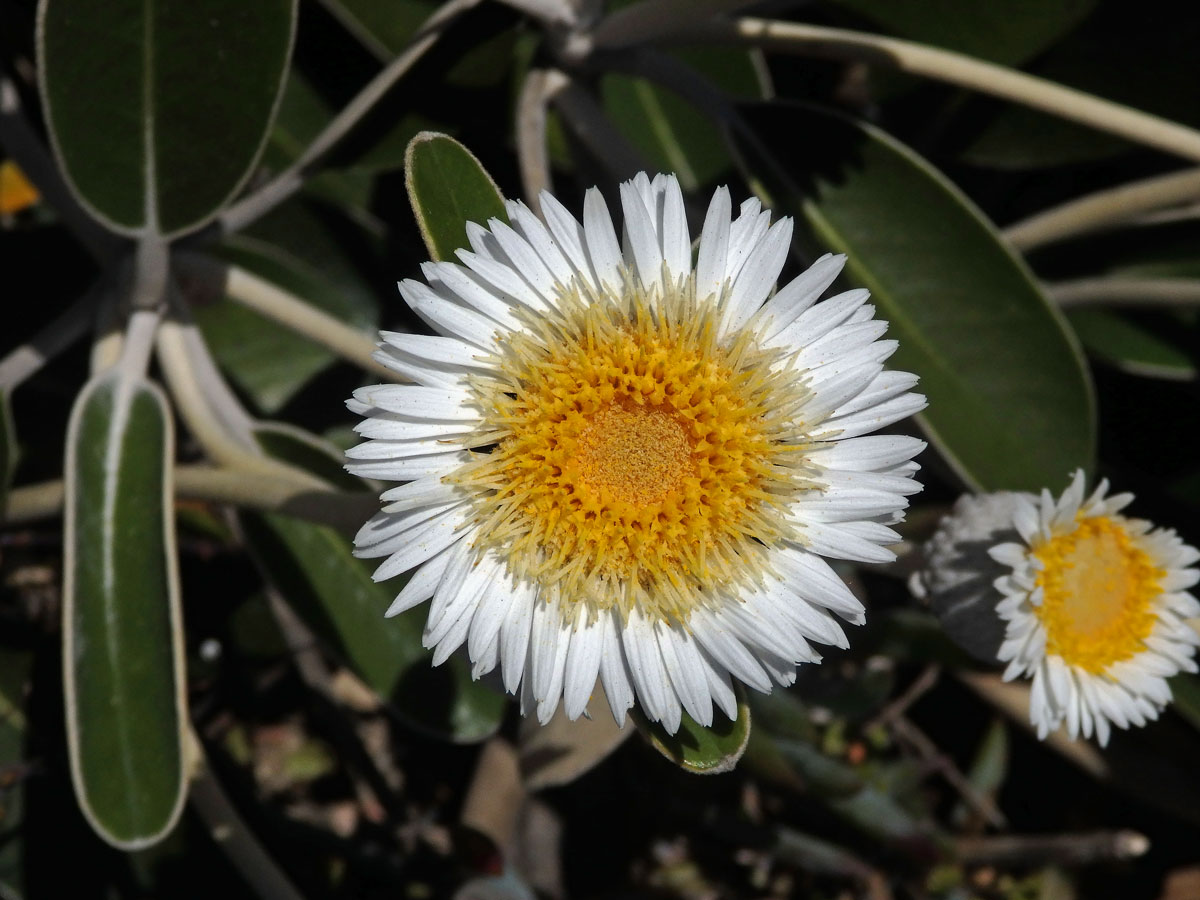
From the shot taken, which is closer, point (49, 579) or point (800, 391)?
point (800, 391)

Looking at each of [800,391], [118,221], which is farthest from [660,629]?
[118,221]

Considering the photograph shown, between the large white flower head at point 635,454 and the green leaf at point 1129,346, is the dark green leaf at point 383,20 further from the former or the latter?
the green leaf at point 1129,346

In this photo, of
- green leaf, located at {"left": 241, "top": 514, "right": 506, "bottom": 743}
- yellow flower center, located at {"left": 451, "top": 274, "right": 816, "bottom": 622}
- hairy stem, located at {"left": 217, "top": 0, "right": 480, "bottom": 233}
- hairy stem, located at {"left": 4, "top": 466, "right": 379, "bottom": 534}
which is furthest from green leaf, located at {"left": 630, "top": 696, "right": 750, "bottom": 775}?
hairy stem, located at {"left": 217, "top": 0, "right": 480, "bottom": 233}

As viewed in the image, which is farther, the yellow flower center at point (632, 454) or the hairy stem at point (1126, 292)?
the hairy stem at point (1126, 292)

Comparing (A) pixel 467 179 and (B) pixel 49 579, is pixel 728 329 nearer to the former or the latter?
(A) pixel 467 179

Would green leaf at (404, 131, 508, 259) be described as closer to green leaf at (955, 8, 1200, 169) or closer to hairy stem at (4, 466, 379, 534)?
hairy stem at (4, 466, 379, 534)

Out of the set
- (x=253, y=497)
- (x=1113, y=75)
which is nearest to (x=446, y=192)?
(x=253, y=497)

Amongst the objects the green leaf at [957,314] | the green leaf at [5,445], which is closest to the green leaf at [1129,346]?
the green leaf at [957,314]
